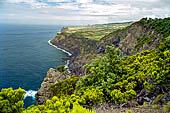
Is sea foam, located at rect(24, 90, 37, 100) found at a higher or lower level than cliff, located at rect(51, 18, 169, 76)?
lower

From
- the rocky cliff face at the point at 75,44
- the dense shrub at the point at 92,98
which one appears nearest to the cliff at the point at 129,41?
the rocky cliff face at the point at 75,44

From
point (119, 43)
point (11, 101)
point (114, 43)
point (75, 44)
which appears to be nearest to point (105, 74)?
point (11, 101)

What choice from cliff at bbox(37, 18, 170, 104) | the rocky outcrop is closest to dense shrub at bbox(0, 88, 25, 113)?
the rocky outcrop

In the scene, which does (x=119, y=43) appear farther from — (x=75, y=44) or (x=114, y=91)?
(x=114, y=91)

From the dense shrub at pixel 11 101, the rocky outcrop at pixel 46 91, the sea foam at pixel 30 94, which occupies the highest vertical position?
the dense shrub at pixel 11 101

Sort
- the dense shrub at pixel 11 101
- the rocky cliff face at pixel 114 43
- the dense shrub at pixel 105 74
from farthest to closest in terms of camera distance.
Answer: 1. the rocky cliff face at pixel 114 43
2. the dense shrub at pixel 105 74
3. the dense shrub at pixel 11 101

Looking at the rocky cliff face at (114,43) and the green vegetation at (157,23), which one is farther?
the rocky cliff face at (114,43)

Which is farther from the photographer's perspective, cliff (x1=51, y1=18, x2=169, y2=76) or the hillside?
cliff (x1=51, y1=18, x2=169, y2=76)

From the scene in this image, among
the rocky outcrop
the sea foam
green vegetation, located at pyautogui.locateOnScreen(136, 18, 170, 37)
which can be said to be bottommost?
the sea foam

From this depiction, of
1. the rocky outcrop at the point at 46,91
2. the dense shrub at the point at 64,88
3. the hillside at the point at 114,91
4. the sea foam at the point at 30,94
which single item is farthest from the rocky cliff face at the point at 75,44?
the hillside at the point at 114,91

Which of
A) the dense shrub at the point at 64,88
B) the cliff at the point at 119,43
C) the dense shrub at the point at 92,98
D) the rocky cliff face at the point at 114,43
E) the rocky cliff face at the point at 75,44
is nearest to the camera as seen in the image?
the dense shrub at the point at 92,98

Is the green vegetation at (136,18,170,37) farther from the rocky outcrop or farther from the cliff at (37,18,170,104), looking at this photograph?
the rocky outcrop

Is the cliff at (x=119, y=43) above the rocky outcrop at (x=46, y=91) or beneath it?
above

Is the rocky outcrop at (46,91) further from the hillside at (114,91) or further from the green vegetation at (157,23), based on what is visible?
the green vegetation at (157,23)
